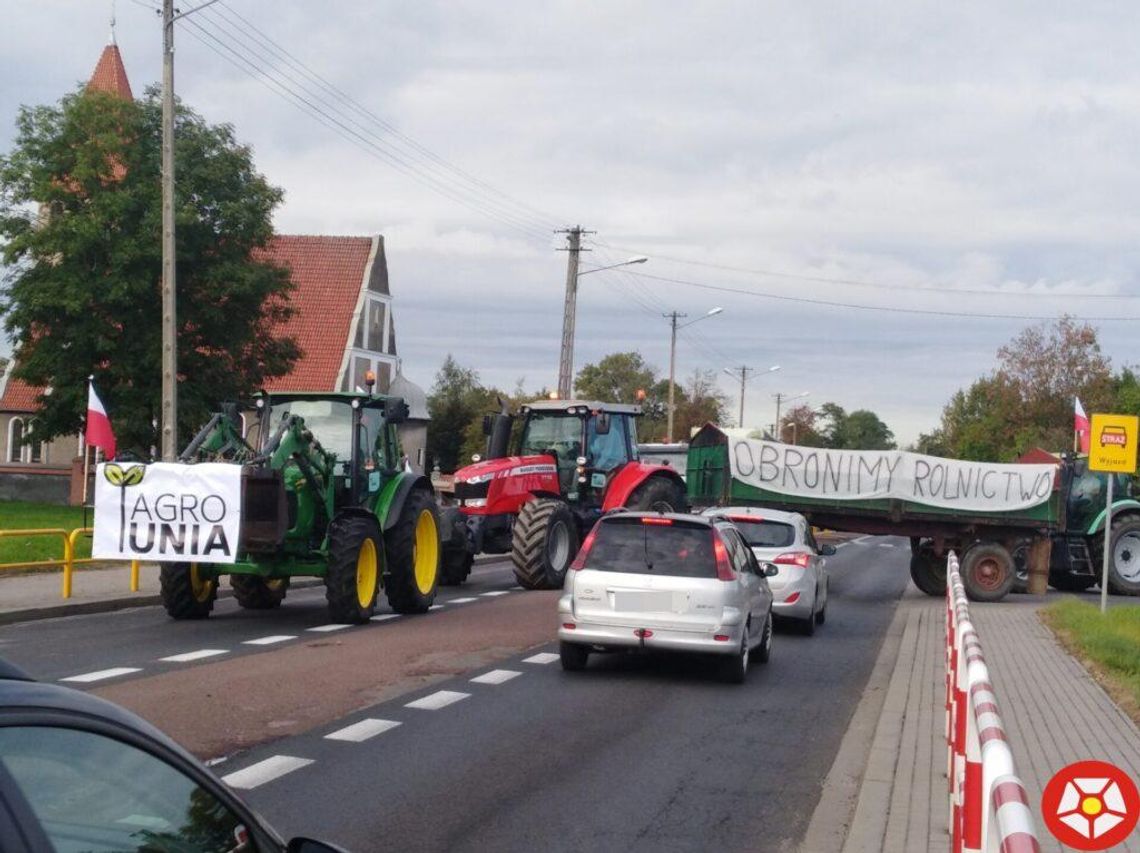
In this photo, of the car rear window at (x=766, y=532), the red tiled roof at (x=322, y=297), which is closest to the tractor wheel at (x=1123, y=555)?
the car rear window at (x=766, y=532)

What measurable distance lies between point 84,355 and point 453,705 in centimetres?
3586

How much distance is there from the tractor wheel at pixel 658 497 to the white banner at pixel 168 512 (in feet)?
30.7

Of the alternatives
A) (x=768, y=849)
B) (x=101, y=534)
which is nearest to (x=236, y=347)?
(x=101, y=534)

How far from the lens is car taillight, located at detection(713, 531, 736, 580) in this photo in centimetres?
1277

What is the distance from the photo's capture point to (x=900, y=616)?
20.9 metres

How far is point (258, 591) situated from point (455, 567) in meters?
5.61

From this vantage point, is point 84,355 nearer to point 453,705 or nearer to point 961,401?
point 453,705

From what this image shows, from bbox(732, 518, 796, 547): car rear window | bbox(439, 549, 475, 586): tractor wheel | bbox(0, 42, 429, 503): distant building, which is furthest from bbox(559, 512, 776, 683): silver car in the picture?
bbox(0, 42, 429, 503): distant building

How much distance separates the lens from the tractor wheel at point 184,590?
1644 centimetres

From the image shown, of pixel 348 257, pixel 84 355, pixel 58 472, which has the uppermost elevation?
pixel 348 257

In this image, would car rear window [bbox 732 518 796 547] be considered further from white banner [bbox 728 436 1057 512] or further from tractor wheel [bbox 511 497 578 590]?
white banner [bbox 728 436 1057 512]

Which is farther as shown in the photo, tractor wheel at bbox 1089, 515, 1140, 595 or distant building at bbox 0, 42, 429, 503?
distant building at bbox 0, 42, 429, 503

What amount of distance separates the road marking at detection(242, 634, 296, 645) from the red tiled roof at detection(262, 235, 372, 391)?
1747 inches

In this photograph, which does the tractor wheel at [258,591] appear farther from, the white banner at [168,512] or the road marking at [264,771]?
the road marking at [264,771]
